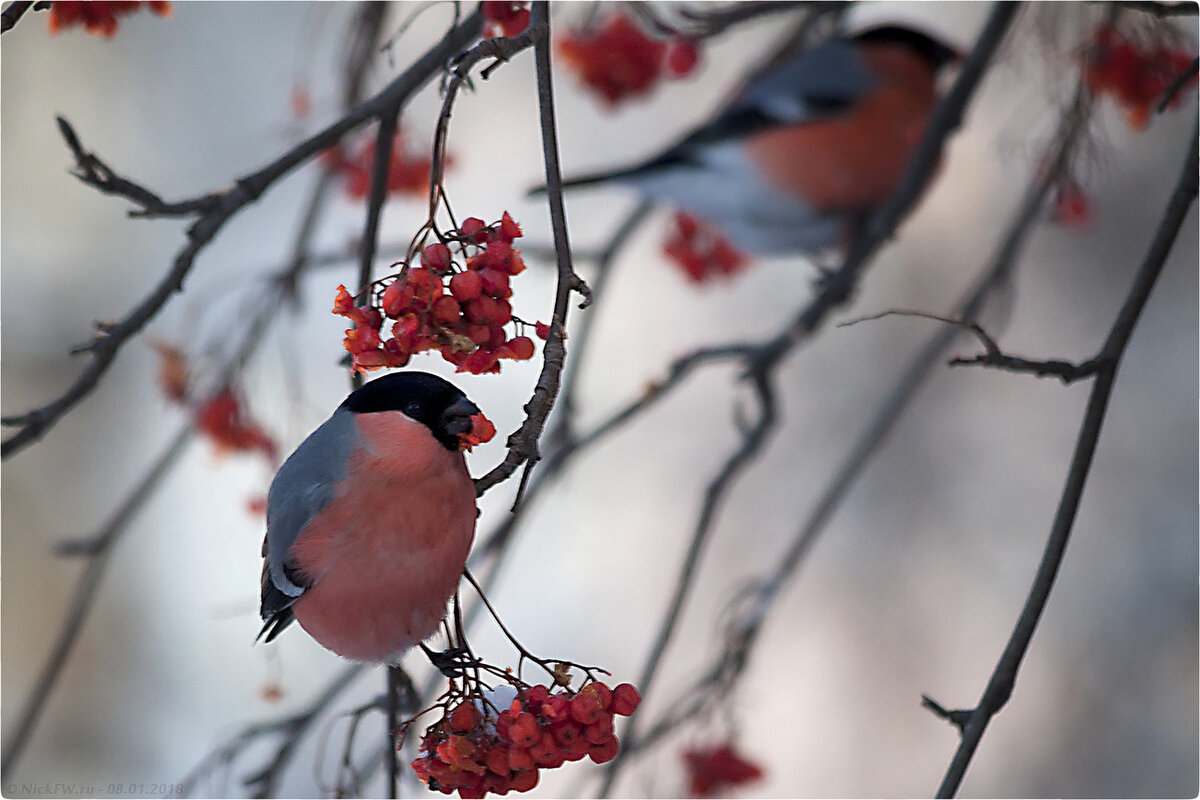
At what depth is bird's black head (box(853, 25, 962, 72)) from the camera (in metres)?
2.05

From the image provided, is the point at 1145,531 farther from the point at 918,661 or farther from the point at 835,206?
the point at 835,206

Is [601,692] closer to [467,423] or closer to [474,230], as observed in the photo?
[467,423]

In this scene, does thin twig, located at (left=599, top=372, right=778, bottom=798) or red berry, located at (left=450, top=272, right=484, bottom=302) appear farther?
thin twig, located at (left=599, top=372, right=778, bottom=798)

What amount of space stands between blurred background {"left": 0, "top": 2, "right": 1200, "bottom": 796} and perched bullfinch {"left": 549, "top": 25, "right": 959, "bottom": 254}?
44 centimetres

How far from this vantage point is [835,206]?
1.98 m

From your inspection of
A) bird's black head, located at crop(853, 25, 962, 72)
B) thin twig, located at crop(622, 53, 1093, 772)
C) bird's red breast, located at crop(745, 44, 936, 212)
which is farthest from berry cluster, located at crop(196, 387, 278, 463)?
bird's black head, located at crop(853, 25, 962, 72)

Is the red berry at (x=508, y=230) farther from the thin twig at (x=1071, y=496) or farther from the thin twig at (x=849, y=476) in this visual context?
the thin twig at (x=849, y=476)

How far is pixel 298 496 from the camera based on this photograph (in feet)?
2.82

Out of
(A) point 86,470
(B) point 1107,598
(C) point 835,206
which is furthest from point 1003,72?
(A) point 86,470

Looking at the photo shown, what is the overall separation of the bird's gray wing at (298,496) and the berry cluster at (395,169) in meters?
0.71

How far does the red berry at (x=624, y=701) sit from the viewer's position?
0.75 metres

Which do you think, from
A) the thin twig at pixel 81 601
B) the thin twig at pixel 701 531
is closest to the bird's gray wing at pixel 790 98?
the thin twig at pixel 701 531

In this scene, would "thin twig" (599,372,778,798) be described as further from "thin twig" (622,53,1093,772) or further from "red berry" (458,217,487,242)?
"red berry" (458,217,487,242)

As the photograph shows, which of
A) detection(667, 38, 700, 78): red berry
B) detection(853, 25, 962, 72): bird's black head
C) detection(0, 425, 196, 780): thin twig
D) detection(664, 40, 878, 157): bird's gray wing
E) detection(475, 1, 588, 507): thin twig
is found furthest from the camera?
detection(853, 25, 962, 72): bird's black head
